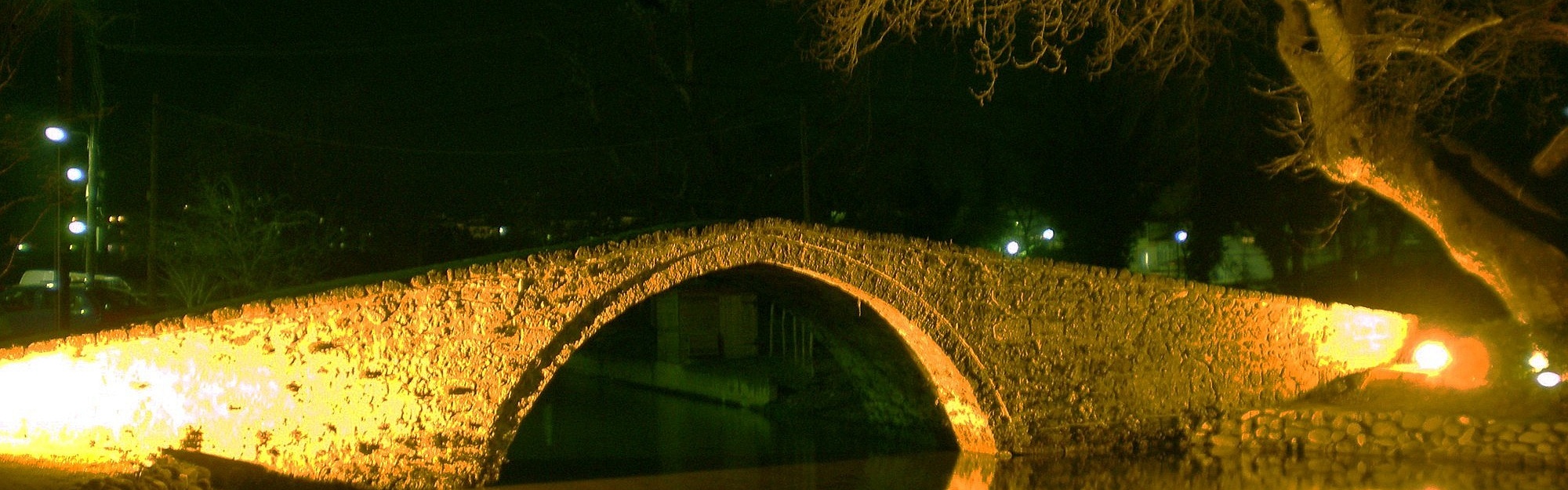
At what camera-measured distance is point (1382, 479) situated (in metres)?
11.7

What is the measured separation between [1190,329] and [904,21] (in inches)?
181

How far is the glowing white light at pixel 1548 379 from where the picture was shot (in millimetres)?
12844

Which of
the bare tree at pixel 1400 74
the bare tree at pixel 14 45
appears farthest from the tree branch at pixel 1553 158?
the bare tree at pixel 14 45

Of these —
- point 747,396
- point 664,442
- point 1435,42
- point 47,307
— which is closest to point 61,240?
point 664,442

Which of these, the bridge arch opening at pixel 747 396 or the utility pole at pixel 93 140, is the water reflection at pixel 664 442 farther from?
the utility pole at pixel 93 140

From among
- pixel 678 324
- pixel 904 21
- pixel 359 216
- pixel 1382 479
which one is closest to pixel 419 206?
pixel 359 216

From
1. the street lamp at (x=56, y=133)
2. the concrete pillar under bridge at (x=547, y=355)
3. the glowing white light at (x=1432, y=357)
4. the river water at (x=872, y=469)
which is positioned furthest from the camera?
the street lamp at (x=56, y=133)

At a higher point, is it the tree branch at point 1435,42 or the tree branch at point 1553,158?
the tree branch at point 1435,42

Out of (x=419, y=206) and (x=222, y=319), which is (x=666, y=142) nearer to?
(x=419, y=206)

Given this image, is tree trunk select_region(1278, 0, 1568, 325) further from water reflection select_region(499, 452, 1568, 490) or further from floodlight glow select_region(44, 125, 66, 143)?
floodlight glow select_region(44, 125, 66, 143)

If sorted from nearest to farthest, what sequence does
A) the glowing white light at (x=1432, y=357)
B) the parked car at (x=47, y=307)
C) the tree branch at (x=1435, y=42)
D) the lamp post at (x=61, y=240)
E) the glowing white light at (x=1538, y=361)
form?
the tree branch at (x=1435, y=42), the glowing white light at (x=1538, y=361), the glowing white light at (x=1432, y=357), the lamp post at (x=61, y=240), the parked car at (x=47, y=307)

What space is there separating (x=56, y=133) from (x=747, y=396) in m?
10.9

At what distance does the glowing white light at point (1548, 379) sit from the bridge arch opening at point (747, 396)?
593cm

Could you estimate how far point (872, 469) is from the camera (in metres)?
13.3
